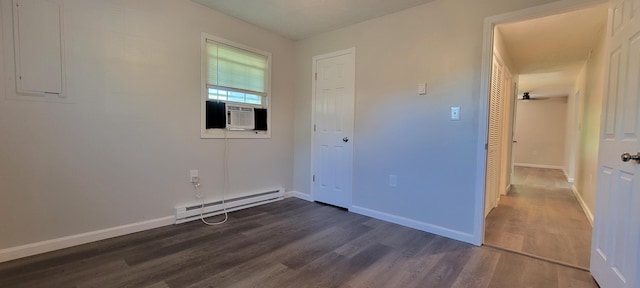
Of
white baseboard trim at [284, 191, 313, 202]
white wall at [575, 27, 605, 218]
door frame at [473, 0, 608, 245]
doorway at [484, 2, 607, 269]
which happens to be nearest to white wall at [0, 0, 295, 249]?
white baseboard trim at [284, 191, 313, 202]

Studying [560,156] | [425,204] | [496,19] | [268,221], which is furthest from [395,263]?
[560,156]

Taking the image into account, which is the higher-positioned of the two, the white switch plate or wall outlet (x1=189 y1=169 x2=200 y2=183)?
the white switch plate

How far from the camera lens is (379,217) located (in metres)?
3.17

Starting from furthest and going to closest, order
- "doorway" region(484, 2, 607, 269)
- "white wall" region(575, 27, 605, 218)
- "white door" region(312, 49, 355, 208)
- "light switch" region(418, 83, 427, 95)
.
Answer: "white door" region(312, 49, 355, 208) → "white wall" region(575, 27, 605, 218) → "light switch" region(418, 83, 427, 95) → "doorway" region(484, 2, 607, 269)

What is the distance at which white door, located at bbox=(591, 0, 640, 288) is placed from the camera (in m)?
1.49

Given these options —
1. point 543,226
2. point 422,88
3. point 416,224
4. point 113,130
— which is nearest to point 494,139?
point 543,226

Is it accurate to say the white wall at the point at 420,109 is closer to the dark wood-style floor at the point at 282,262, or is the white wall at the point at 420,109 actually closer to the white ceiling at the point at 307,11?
the white ceiling at the point at 307,11

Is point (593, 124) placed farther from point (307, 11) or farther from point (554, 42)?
point (307, 11)

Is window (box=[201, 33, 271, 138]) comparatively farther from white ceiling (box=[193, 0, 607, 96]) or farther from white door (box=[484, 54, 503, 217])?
white door (box=[484, 54, 503, 217])

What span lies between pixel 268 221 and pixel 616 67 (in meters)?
3.09

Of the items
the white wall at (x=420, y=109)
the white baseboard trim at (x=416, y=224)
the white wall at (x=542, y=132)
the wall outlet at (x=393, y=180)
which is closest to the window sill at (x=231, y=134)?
the white wall at (x=420, y=109)

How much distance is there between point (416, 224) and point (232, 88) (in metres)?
2.62

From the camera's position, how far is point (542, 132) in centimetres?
851

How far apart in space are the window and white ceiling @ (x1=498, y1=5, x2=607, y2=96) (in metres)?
2.94
